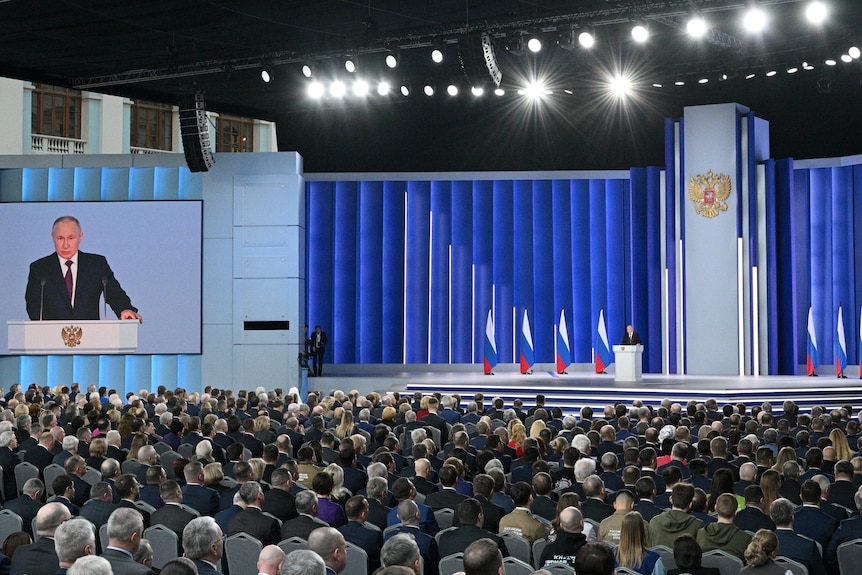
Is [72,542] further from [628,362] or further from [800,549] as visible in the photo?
[628,362]

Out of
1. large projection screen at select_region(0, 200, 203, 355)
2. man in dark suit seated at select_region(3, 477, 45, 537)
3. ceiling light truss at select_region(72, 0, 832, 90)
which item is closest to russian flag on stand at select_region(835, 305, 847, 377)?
ceiling light truss at select_region(72, 0, 832, 90)

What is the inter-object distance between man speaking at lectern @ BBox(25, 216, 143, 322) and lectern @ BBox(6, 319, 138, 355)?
6.8 inches

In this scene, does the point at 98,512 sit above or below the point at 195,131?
below

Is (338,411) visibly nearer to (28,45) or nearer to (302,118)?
(28,45)

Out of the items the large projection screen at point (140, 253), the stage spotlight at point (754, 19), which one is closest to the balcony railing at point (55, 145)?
the large projection screen at point (140, 253)

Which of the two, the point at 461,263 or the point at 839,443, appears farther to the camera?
the point at 461,263

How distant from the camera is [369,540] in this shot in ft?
20.1

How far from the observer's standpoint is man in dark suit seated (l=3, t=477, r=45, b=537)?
691 cm

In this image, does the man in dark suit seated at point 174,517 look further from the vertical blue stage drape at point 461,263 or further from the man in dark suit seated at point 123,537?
the vertical blue stage drape at point 461,263

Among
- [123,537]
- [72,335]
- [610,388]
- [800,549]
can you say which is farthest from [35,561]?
[72,335]

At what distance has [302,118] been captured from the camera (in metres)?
24.2

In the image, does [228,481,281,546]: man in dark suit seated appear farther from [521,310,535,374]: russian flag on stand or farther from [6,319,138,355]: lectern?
[6,319,138,355]: lectern

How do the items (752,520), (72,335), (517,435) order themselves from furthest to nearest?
(72,335) < (517,435) < (752,520)

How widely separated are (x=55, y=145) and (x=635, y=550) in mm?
28580
